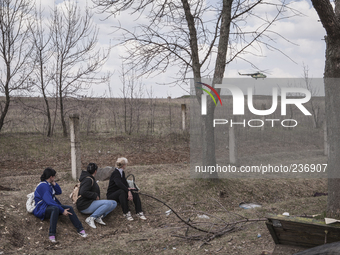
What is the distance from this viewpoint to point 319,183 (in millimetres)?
10844

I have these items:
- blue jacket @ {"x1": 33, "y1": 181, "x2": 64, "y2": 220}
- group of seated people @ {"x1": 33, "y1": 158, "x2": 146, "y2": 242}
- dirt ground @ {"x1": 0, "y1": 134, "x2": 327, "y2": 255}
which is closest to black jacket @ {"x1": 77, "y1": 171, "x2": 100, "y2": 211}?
group of seated people @ {"x1": 33, "y1": 158, "x2": 146, "y2": 242}

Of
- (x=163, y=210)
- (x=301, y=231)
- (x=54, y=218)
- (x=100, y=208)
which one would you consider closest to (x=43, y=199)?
(x=54, y=218)

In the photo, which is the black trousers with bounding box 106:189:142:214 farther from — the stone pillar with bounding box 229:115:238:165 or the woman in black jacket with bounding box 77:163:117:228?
the stone pillar with bounding box 229:115:238:165

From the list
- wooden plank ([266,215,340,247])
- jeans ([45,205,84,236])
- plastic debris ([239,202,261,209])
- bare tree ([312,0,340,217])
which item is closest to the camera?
wooden plank ([266,215,340,247])

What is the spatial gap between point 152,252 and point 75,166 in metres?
4.31

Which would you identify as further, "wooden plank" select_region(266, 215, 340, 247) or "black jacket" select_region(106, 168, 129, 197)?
"black jacket" select_region(106, 168, 129, 197)

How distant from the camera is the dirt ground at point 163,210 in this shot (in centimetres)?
593

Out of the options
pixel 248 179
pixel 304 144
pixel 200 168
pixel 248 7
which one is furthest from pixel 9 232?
pixel 304 144

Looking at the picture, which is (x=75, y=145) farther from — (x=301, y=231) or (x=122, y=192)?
(x=301, y=231)

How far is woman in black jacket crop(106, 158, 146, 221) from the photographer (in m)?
7.53

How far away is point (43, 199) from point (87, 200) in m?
0.98

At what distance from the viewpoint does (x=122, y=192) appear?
7.59 m

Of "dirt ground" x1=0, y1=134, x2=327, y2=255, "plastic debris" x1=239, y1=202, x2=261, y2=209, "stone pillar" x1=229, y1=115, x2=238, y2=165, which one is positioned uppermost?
"stone pillar" x1=229, y1=115, x2=238, y2=165

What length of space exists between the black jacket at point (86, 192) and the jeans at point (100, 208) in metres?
0.08
